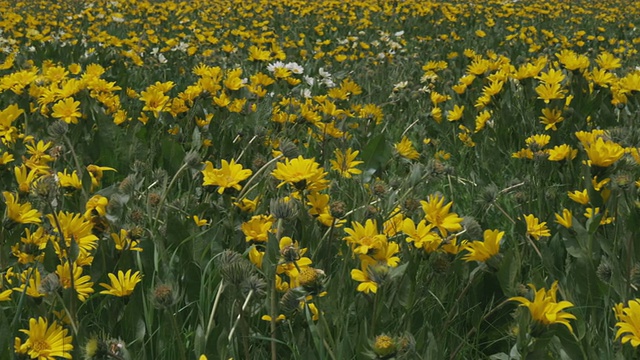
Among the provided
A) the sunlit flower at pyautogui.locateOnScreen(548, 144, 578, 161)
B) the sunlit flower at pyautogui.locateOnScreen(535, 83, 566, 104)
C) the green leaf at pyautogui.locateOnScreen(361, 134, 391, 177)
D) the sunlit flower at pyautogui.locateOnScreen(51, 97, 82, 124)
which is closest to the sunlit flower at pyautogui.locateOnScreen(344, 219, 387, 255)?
the sunlit flower at pyautogui.locateOnScreen(548, 144, 578, 161)

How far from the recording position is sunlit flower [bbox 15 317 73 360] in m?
1.15

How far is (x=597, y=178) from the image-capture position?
1.87m

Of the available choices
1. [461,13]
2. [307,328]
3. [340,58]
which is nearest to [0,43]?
[340,58]

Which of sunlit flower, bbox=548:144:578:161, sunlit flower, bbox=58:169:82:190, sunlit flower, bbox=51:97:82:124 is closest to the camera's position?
sunlit flower, bbox=58:169:82:190

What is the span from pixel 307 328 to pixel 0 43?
4.64 m

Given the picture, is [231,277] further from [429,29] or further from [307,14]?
[307,14]

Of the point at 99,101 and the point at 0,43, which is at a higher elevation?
the point at 99,101

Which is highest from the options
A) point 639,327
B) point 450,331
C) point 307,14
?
point 639,327

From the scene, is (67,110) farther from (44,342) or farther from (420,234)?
(420,234)

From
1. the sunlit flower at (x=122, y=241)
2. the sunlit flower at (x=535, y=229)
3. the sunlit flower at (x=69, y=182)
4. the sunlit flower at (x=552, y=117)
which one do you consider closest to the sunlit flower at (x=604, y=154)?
the sunlit flower at (x=535, y=229)

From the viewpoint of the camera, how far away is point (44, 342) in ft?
3.86

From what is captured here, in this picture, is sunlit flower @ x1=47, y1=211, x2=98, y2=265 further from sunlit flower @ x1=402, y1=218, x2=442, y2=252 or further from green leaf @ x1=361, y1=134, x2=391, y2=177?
green leaf @ x1=361, y1=134, x2=391, y2=177

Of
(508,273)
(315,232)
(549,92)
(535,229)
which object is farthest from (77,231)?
(549,92)

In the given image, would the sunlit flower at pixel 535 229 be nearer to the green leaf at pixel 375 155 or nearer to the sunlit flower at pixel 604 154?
the sunlit flower at pixel 604 154
